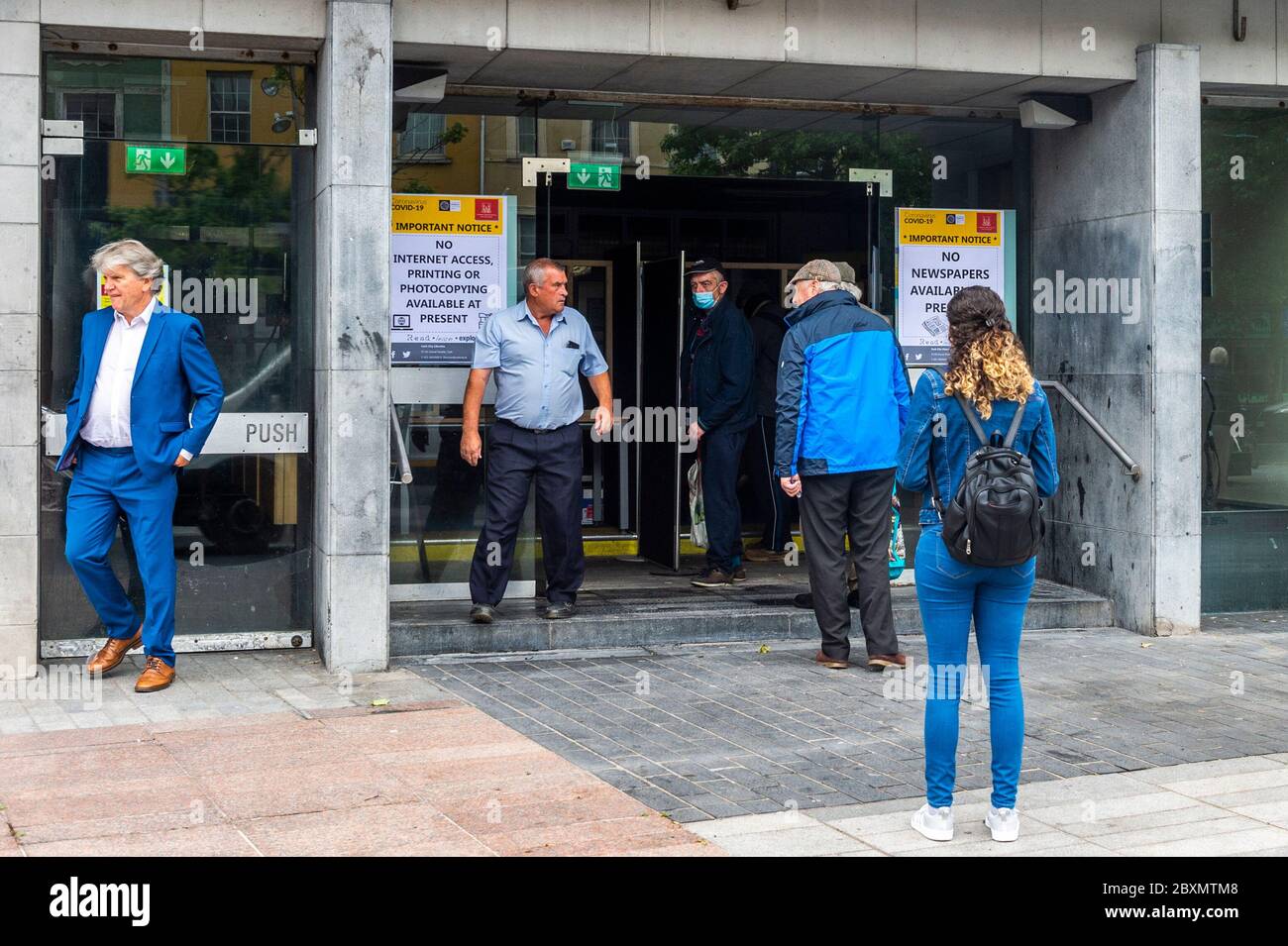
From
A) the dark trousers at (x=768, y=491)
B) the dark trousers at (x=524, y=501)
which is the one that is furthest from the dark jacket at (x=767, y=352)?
the dark trousers at (x=524, y=501)

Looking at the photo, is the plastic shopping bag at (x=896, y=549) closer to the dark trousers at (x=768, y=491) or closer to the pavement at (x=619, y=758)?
the pavement at (x=619, y=758)

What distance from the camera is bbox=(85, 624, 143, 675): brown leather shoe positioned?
25.5 ft

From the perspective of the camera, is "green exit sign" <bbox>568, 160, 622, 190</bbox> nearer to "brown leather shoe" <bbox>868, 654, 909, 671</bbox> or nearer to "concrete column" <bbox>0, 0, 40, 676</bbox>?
"concrete column" <bbox>0, 0, 40, 676</bbox>

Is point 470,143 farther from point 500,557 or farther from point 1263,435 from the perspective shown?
point 1263,435

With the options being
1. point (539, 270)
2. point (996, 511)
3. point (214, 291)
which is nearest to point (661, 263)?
point (539, 270)

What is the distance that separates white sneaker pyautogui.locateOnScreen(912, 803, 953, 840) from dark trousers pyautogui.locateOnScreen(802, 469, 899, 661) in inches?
113

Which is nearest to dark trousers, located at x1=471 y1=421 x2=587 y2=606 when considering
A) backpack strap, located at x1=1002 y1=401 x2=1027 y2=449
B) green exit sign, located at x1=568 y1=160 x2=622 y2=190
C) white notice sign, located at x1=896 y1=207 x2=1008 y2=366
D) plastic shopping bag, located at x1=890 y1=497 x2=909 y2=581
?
green exit sign, located at x1=568 y1=160 x2=622 y2=190

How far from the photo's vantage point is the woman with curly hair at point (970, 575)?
525 cm

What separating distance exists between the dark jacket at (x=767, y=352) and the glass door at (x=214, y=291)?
3947mm

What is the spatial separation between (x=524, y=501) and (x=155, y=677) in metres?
2.20

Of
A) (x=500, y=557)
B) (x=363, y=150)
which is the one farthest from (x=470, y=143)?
(x=500, y=557)

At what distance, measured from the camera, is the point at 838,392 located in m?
8.01

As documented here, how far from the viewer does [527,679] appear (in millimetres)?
7984

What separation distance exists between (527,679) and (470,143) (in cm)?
331
